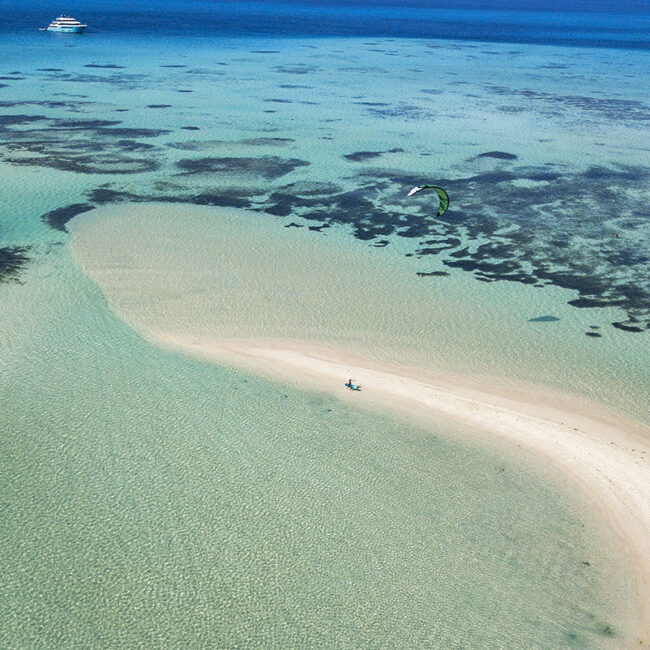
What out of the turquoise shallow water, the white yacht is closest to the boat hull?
the white yacht

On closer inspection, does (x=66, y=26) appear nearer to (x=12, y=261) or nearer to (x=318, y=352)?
(x=12, y=261)

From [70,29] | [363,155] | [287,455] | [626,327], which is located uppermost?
[70,29]

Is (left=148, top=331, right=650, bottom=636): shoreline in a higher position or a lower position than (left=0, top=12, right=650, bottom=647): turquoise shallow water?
lower

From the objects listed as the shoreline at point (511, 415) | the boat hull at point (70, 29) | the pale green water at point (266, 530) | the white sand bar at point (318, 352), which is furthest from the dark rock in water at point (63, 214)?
the boat hull at point (70, 29)

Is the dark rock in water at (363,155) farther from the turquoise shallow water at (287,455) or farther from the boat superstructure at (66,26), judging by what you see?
the boat superstructure at (66,26)

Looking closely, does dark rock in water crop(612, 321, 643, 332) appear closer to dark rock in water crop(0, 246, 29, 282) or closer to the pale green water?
the pale green water

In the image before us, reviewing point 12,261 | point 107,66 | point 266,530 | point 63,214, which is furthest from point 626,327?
point 107,66
